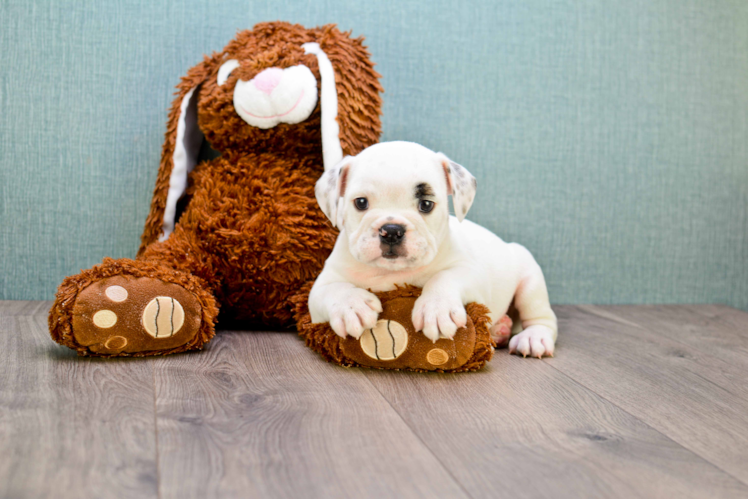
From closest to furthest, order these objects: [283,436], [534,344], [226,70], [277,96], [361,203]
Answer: [283,436]
[361,203]
[534,344]
[277,96]
[226,70]

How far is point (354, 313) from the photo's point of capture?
1.46 meters

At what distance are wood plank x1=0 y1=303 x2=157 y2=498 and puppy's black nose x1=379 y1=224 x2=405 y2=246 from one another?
0.60m

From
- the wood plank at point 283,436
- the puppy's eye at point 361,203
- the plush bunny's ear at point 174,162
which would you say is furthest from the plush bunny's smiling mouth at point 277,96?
the wood plank at point 283,436

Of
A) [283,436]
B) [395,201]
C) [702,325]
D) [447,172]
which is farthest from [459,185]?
[702,325]

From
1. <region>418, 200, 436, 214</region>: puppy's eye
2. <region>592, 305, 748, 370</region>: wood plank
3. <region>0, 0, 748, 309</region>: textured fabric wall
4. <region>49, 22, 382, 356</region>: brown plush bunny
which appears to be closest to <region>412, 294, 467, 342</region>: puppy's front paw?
<region>418, 200, 436, 214</region>: puppy's eye

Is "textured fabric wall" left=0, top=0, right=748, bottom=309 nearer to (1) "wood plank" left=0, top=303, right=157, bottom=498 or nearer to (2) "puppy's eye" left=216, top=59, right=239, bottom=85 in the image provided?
(2) "puppy's eye" left=216, top=59, right=239, bottom=85

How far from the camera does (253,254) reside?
6.24 ft

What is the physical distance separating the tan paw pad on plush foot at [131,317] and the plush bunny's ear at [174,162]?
19.6 inches

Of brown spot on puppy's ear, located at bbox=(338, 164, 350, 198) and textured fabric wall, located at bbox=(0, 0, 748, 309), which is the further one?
textured fabric wall, located at bbox=(0, 0, 748, 309)

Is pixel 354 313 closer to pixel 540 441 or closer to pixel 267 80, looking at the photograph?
pixel 540 441

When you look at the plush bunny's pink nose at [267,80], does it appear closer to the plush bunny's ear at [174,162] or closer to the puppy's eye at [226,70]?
the puppy's eye at [226,70]

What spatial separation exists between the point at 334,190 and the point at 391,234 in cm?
24

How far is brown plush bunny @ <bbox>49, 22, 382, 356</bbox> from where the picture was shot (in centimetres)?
189

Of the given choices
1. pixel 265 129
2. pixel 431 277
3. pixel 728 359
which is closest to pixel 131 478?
pixel 431 277
